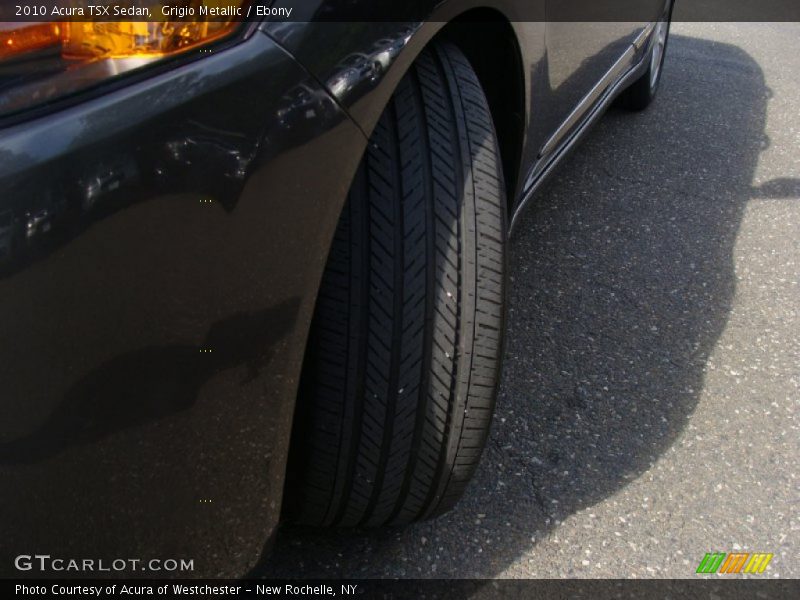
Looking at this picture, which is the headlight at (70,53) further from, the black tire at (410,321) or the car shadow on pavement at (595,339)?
the car shadow on pavement at (595,339)

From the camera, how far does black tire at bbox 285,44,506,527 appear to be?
1.39m

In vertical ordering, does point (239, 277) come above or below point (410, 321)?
above

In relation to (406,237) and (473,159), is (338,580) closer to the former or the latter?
(406,237)

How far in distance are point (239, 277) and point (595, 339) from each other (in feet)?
4.92

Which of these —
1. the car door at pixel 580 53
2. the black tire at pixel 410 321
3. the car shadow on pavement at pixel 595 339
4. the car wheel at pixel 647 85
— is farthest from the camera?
the car wheel at pixel 647 85

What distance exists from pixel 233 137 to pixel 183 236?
0.44 ft

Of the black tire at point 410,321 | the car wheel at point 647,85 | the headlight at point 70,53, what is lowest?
the car wheel at point 647,85

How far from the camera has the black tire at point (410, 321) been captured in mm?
1387

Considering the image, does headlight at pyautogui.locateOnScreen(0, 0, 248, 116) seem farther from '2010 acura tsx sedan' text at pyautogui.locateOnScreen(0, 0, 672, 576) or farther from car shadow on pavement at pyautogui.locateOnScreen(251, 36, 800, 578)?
car shadow on pavement at pyautogui.locateOnScreen(251, 36, 800, 578)

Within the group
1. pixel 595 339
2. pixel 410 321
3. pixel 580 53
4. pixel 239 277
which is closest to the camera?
pixel 239 277

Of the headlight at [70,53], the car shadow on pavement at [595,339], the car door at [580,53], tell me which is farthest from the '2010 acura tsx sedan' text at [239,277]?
the car door at [580,53]

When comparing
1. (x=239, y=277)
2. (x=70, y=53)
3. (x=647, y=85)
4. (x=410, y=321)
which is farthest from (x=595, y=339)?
(x=647, y=85)

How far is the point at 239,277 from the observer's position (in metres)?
1.13

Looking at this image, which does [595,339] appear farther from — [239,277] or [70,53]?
[70,53]
